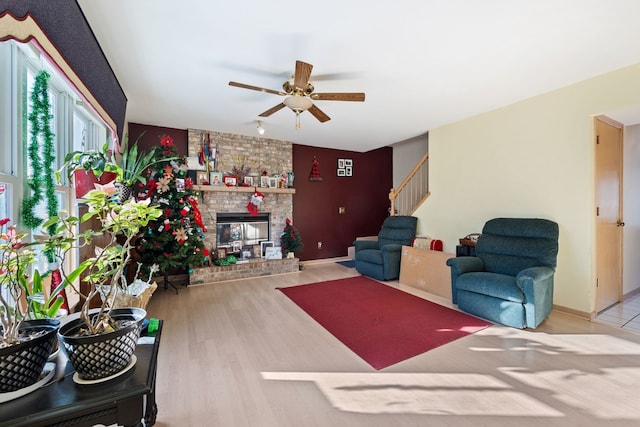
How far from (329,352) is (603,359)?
7.24ft

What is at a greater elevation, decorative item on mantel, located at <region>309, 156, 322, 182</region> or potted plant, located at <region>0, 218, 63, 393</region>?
decorative item on mantel, located at <region>309, 156, 322, 182</region>

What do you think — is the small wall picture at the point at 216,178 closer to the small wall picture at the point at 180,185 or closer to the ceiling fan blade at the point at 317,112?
the small wall picture at the point at 180,185

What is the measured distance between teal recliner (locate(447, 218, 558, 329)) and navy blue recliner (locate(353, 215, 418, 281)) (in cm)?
127

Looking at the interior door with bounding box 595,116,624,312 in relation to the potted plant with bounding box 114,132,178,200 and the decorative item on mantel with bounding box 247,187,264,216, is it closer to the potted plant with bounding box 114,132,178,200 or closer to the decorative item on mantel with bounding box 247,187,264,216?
the potted plant with bounding box 114,132,178,200

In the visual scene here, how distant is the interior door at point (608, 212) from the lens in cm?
312

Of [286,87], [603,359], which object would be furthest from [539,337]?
[286,87]

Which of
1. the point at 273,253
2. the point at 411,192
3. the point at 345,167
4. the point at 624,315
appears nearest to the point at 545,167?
the point at 624,315

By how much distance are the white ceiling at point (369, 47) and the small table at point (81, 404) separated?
2.18 metres

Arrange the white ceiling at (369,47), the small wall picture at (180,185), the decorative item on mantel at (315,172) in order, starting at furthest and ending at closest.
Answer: the decorative item on mantel at (315,172) → the small wall picture at (180,185) → the white ceiling at (369,47)

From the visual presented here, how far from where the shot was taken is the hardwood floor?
5.47ft

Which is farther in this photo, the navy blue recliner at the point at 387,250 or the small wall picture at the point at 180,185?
the navy blue recliner at the point at 387,250

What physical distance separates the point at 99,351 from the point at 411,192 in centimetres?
570

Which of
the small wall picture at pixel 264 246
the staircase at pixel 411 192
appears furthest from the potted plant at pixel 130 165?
the staircase at pixel 411 192

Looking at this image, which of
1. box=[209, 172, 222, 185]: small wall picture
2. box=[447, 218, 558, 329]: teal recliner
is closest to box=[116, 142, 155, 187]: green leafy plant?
box=[209, 172, 222, 185]: small wall picture
